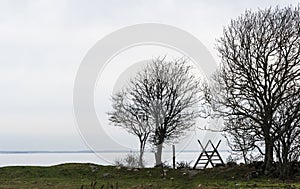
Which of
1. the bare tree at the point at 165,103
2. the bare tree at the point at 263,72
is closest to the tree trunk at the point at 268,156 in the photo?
the bare tree at the point at 263,72

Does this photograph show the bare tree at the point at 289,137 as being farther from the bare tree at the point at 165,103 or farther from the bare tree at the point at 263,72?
the bare tree at the point at 165,103

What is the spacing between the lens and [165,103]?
41.7 meters

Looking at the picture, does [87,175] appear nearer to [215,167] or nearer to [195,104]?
[215,167]

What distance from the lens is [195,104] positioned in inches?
1672

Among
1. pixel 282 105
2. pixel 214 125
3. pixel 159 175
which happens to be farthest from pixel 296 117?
pixel 159 175

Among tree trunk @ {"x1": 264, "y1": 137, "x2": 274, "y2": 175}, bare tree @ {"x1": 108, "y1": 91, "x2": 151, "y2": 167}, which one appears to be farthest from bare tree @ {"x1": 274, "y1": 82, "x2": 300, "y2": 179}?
bare tree @ {"x1": 108, "y1": 91, "x2": 151, "y2": 167}

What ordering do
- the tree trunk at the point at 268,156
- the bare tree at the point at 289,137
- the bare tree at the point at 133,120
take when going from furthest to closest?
the bare tree at the point at 133,120
the tree trunk at the point at 268,156
the bare tree at the point at 289,137

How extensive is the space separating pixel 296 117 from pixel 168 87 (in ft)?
55.0

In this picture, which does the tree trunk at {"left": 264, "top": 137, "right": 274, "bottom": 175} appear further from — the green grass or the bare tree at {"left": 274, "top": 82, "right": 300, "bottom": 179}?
the green grass

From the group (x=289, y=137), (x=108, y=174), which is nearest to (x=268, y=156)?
(x=289, y=137)

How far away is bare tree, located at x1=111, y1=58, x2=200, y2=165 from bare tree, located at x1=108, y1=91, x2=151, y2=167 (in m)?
0.16

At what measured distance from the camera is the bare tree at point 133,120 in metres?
42.0

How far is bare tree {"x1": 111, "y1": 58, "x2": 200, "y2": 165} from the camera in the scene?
41.3 m

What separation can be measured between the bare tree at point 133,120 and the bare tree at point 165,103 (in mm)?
163
